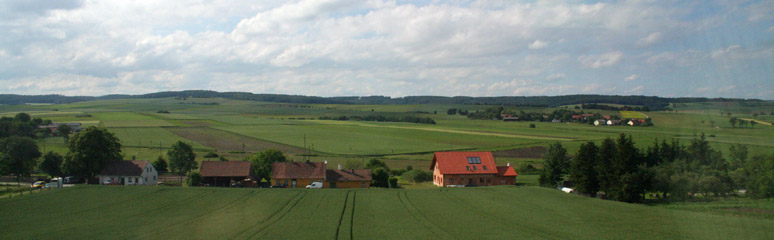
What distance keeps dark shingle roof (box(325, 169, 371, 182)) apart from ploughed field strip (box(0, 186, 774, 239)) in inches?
402

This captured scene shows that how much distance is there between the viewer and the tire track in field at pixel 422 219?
18.7 m

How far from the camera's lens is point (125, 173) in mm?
41500

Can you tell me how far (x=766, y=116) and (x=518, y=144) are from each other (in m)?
41.1

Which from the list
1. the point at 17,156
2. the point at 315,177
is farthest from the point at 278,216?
the point at 17,156

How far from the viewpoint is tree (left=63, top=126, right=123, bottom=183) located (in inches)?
1614

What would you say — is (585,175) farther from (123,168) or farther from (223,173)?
(123,168)

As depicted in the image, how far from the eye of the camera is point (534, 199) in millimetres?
29594

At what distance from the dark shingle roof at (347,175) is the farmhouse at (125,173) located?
1641cm

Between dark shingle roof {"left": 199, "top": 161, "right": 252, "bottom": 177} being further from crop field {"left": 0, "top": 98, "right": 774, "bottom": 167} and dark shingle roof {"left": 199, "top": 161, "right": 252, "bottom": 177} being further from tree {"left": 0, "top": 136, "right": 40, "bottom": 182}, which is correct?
tree {"left": 0, "top": 136, "right": 40, "bottom": 182}

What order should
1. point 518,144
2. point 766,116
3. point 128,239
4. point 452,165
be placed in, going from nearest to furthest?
point 128,239 → point 766,116 → point 452,165 → point 518,144

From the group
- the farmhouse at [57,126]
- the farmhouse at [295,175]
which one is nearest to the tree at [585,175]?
the farmhouse at [295,175]

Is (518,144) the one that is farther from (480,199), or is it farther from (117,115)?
(117,115)

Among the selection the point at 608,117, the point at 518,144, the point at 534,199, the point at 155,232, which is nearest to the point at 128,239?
the point at 155,232

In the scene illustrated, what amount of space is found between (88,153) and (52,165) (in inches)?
266
